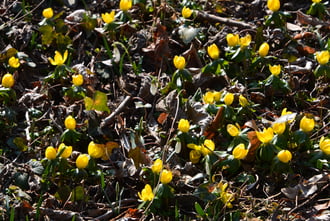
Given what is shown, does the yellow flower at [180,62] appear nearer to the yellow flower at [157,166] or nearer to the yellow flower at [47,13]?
the yellow flower at [157,166]

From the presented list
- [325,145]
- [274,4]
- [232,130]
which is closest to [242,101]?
[232,130]

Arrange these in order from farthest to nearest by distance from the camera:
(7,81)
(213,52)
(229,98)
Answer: (213,52) < (7,81) < (229,98)

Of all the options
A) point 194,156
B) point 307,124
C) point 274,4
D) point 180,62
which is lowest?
point 194,156

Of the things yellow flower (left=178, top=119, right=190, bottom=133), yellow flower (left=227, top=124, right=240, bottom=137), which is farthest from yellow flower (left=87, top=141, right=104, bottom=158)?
yellow flower (left=227, top=124, right=240, bottom=137)

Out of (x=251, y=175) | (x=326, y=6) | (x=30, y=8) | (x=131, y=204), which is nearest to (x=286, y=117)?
(x=251, y=175)

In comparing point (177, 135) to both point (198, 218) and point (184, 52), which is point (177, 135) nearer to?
point (198, 218)

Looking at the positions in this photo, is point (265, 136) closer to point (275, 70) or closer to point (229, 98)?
point (229, 98)
